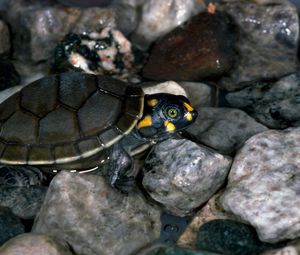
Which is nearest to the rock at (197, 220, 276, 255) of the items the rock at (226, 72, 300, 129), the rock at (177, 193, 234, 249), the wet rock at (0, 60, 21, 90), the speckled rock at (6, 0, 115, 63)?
the rock at (177, 193, 234, 249)

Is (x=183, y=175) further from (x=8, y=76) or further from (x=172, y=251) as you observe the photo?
(x=8, y=76)

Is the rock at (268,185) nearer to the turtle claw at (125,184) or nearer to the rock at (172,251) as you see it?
the rock at (172,251)

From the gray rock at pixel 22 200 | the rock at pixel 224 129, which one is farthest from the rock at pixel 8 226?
the rock at pixel 224 129

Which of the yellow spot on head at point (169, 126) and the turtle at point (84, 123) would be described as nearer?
the turtle at point (84, 123)

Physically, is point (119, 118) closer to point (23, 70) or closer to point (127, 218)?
point (127, 218)

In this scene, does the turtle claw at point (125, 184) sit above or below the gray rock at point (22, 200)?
above

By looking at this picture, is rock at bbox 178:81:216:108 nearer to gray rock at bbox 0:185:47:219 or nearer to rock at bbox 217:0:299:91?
rock at bbox 217:0:299:91

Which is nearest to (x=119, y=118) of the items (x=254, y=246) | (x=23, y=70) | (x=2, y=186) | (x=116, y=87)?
(x=116, y=87)

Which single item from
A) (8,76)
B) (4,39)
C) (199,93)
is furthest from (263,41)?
(4,39)
